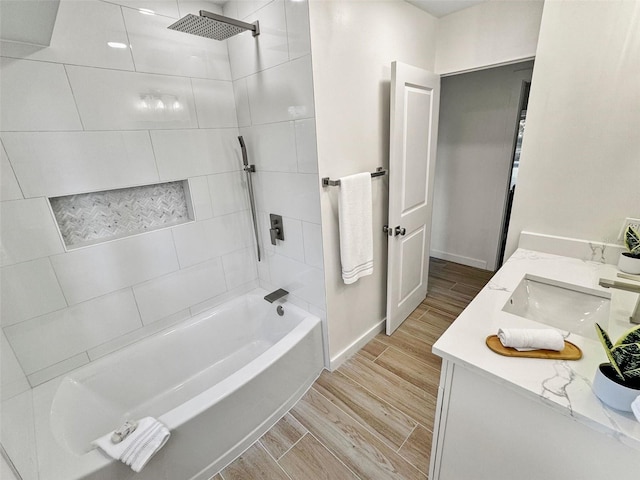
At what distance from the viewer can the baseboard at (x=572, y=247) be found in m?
1.44

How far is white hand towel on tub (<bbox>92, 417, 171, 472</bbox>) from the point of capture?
1091 millimetres

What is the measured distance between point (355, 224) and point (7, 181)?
1.68 m

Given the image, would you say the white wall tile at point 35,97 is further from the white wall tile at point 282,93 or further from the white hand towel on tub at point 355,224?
the white hand towel on tub at point 355,224

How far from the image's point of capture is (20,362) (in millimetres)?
1352

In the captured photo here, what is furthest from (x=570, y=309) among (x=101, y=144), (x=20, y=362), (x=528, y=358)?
(x=20, y=362)

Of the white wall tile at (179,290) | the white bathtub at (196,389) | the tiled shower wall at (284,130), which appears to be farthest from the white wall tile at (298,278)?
the white wall tile at (179,290)

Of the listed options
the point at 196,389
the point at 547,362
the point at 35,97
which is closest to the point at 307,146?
the point at 35,97

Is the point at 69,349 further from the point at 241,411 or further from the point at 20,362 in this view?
the point at 241,411

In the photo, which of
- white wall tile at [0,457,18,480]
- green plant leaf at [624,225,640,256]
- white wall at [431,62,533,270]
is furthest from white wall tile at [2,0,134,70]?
white wall at [431,62,533,270]

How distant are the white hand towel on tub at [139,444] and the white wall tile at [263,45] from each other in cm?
186

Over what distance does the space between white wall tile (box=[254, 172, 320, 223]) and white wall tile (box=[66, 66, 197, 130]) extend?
22.9 inches

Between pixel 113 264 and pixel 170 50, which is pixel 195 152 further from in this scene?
pixel 113 264

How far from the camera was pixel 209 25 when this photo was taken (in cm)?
130

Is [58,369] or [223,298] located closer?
[58,369]
